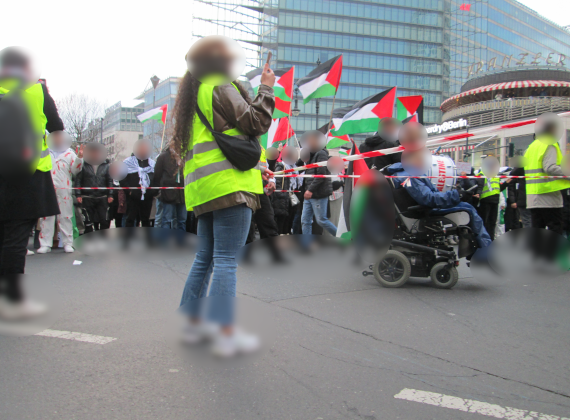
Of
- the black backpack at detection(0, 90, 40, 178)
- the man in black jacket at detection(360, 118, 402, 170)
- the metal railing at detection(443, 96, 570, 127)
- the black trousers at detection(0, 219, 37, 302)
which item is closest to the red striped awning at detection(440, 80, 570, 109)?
the metal railing at detection(443, 96, 570, 127)

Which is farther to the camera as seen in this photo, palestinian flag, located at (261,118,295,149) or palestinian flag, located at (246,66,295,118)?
palestinian flag, located at (261,118,295,149)

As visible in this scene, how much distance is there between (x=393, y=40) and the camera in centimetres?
7762

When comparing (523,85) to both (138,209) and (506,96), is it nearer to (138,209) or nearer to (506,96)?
(506,96)

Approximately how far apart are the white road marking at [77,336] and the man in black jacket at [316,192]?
4.52 m

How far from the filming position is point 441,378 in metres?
2.61

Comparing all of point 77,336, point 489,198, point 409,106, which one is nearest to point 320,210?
point 489,198

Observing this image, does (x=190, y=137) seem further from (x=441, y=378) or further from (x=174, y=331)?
(x=441, y=378)

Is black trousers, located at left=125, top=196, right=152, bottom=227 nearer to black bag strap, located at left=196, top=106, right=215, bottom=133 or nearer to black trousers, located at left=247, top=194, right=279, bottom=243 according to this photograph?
black trousers, located at left=247, top=194, right=279, bottom=243

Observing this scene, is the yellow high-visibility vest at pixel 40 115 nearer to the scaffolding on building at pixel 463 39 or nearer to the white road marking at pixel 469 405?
the white road marking at pixel 469 405

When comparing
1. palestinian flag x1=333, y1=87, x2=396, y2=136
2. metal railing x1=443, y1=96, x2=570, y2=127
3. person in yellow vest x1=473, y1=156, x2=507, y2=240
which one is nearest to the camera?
person in yellow vest x1=473, y1=156, x2=507, y2=240

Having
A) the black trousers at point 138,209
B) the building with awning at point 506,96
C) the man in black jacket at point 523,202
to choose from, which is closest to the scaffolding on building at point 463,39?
the building with awning at point 506,96

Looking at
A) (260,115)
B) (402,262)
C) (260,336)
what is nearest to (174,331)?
(260,336)

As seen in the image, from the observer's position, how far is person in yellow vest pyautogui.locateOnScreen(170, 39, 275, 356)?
2648mm

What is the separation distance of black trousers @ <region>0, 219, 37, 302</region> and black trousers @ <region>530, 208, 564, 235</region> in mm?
5730
